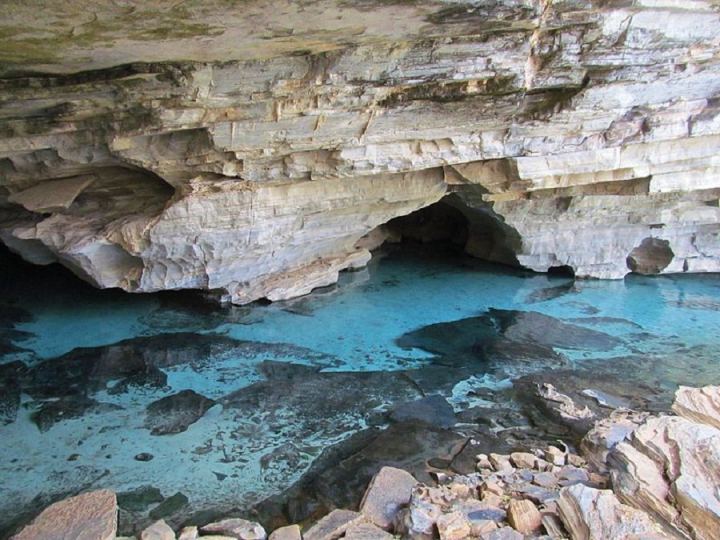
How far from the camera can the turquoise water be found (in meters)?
5.23

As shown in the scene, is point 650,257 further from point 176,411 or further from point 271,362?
point 176,411

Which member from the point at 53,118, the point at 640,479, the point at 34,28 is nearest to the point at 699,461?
the point at 640,479

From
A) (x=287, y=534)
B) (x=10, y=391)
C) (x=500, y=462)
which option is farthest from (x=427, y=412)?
(x=10, y=391)

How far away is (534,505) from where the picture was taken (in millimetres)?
4301

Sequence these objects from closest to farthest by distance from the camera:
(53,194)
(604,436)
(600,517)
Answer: (600,517), (604,436), (53,194)

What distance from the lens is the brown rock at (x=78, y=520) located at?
405 centimetres

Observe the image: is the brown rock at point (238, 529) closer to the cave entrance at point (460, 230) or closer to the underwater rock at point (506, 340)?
the underwater rock at point (506, 340)

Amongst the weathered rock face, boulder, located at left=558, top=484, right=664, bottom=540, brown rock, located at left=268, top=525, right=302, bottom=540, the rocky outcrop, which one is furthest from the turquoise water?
boulder, located at left=558, top=484, right=664, bottom=540

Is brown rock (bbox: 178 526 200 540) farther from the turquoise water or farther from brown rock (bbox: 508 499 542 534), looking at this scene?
brown rock (bbox: 508 499 542 534)

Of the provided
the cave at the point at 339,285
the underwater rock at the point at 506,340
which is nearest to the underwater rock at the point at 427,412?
the cave at the point at 339,285

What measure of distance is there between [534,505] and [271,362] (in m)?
4.07

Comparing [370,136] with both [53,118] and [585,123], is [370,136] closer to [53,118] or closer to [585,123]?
[585,123]

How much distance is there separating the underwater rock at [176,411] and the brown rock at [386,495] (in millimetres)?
2194

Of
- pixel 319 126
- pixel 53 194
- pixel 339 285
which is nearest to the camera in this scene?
pixel 319 126
